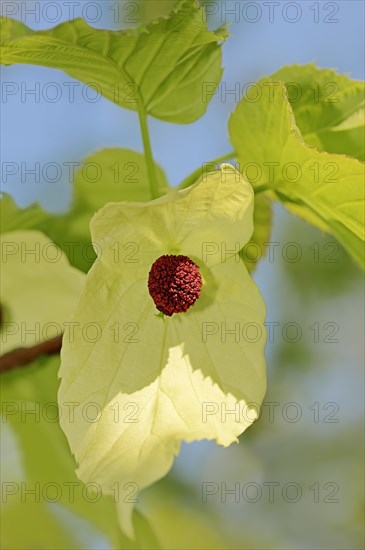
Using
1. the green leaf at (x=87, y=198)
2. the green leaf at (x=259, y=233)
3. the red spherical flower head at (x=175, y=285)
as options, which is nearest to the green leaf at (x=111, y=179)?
the green leaf at (x=87, y=198)

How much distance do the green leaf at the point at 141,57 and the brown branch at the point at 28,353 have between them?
245mm

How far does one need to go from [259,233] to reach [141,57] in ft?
0.84

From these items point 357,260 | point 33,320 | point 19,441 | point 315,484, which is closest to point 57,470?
point 19,441

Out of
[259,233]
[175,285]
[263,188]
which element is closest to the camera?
[175,285]

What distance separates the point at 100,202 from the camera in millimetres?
943

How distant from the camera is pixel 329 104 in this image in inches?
31.0

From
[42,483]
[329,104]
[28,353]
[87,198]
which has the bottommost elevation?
[42,483]

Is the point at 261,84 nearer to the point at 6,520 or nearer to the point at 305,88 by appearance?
the point at 305,88

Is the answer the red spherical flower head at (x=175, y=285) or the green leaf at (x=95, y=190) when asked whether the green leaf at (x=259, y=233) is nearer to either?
the green leaf at (x=95, y=190)

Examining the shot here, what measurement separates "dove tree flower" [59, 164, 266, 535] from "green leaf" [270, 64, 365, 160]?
0.21m

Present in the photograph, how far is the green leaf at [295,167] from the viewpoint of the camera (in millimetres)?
653

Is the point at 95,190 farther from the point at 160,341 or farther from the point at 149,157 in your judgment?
the point at 160,341

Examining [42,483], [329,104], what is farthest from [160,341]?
[42,483]

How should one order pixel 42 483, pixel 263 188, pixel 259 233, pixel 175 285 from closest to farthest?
pixel 175 285, pixel 263 188, pixel 259 233, pixel 42 483
